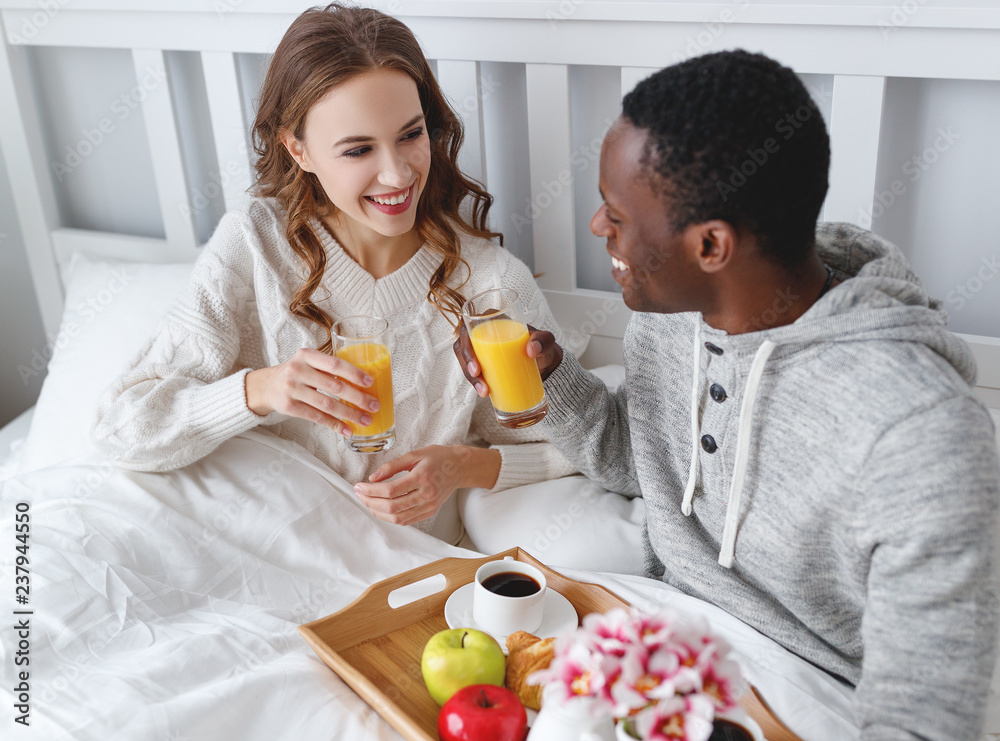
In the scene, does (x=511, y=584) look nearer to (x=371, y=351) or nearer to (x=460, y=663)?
(x=460, y=663)

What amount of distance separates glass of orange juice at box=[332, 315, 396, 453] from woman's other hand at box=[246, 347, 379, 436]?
1cm

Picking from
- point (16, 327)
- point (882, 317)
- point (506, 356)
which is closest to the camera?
point (882, 317)

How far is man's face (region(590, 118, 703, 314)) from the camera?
89 cm

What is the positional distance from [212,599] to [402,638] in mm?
296

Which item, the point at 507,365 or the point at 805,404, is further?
the point at 507,365

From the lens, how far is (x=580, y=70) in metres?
1.57

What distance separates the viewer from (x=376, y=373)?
1.14m

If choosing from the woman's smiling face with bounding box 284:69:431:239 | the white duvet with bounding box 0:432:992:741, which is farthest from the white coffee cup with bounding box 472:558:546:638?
the woman's smiling face with bounding box 284:69:431:239

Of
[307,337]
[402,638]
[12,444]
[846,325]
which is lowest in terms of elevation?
[12,444]

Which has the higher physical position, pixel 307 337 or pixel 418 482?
pixel 307 337

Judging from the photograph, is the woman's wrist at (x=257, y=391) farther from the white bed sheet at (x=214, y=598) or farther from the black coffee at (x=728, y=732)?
the black coffee at (x=728, y=732)

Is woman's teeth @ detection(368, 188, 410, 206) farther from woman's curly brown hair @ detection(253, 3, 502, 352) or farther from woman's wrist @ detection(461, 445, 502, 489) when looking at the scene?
woman's wrist @ detection(461, 445, 502, 489)

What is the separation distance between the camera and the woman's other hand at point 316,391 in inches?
44.9

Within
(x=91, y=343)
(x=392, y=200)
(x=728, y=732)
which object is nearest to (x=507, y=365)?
(x=392, y=200)
